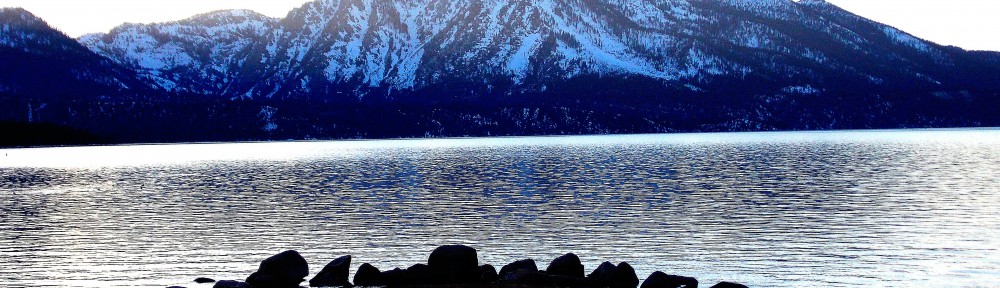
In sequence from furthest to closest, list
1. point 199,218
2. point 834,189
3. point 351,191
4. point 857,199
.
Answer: point 351,191 → point 834,189 → point 857,199 → point 199,218

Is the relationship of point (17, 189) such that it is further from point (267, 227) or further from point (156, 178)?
point (267, 227)

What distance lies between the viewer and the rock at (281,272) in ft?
134

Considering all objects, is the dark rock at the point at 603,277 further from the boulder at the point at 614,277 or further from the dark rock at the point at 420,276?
the dark rock at the point at 420,276

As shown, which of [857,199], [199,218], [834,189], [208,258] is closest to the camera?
[208,258]

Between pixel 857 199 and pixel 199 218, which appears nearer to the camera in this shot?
pixel 199 218

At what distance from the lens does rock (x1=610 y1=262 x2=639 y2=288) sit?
3941 cm

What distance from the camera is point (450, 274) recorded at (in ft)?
137

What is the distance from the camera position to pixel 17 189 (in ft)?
368

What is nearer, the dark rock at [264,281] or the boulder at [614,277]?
the boulder at [614,277]

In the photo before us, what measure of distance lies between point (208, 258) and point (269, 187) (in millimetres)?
57997

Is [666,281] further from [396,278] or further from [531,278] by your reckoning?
[396,278]

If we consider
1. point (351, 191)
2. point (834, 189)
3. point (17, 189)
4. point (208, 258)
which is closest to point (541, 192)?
point (351, 191)

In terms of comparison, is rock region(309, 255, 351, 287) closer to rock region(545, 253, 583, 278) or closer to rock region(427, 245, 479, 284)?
rock region(427, 245, 479, 284)

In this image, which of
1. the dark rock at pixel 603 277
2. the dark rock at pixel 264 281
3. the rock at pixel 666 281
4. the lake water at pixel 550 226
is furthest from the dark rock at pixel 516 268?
the dark rock at pixel 264 281
